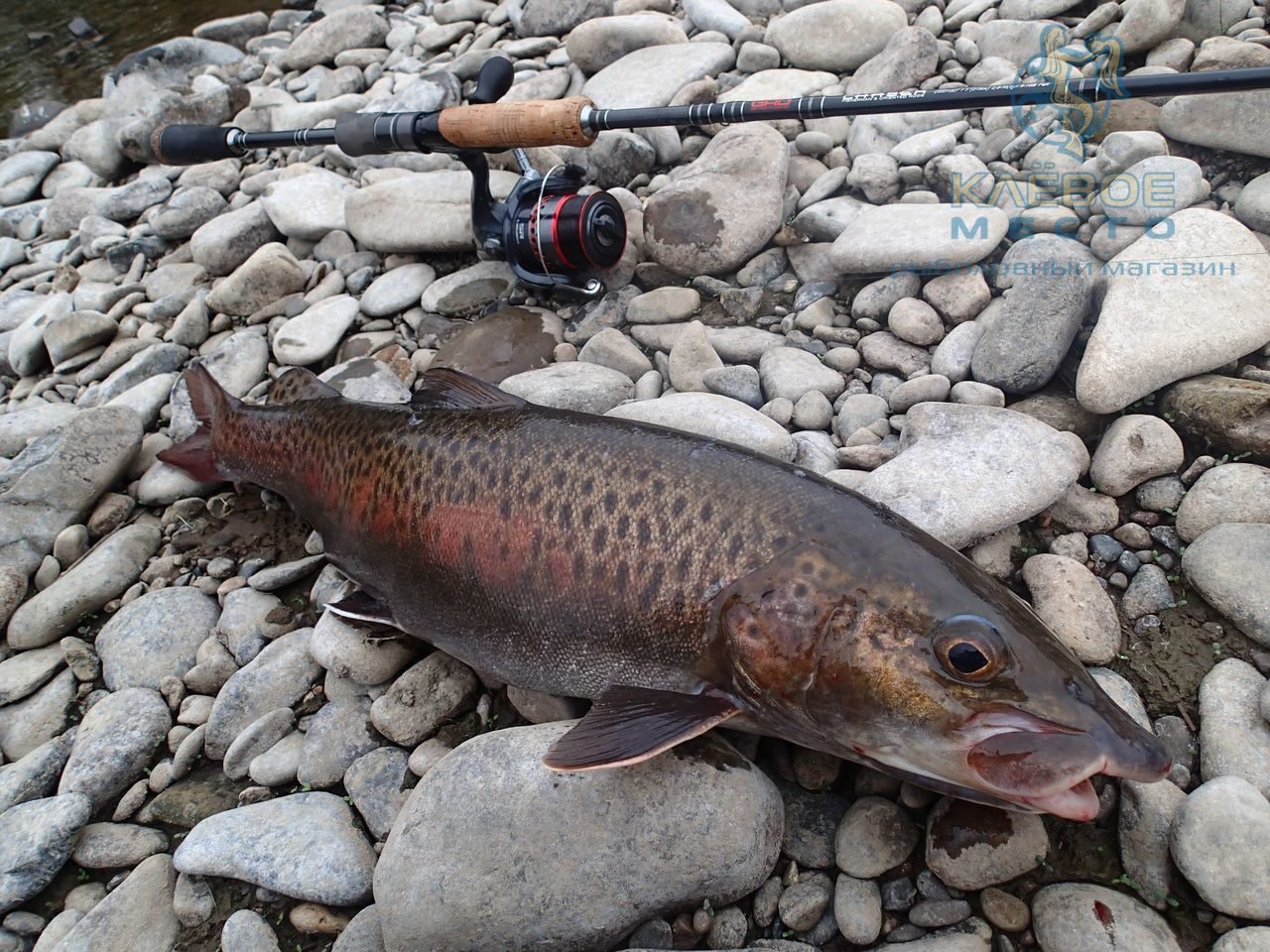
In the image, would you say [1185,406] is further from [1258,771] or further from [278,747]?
[278,747]

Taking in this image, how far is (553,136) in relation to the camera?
5.42 metres

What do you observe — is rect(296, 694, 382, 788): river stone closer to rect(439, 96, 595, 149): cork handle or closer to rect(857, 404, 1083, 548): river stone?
rect(857, 404, 1083, 548): river stone

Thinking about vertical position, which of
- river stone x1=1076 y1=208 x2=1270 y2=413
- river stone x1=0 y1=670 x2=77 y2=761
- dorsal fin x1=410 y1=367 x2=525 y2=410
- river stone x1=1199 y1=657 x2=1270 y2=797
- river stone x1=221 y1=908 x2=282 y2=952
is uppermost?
dorsal fin x1=410 y1=367 x2=525 y2=410

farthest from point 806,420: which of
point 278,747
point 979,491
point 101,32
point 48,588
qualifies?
point 101,32

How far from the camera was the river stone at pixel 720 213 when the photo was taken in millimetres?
5449

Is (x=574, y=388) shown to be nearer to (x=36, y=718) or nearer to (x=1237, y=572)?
(x=1237, y=572)

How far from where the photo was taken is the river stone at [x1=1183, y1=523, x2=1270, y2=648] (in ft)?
10.6

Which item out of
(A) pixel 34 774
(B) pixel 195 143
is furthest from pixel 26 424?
(A) pixel 34 774

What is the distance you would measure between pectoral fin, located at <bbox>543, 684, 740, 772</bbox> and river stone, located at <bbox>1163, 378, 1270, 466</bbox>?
8.61 feet

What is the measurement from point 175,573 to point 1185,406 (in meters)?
5.49

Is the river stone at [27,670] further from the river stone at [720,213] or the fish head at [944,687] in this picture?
the river stone at [720,213]

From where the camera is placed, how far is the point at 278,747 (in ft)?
12.7

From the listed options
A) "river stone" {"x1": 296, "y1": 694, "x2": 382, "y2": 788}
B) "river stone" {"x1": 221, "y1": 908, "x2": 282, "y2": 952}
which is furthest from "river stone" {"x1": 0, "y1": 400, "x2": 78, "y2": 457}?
"river stone" {"x1": 221, "y1": 908, "x2": 282, "y2": 952}

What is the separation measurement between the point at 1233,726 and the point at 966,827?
42.3 inches
